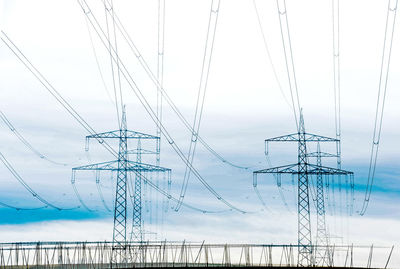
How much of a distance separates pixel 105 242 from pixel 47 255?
347 centimetres

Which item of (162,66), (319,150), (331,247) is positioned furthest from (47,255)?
(319,150)

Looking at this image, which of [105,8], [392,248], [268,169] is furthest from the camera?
[268,169]

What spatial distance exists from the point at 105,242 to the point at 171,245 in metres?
3.87

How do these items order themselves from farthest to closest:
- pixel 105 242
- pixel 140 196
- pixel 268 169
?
pixel 140 196 < pixel 268 169 < pixel 105 242

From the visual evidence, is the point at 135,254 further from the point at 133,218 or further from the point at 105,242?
the point at 133,218

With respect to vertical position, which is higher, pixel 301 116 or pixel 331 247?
pixel 301 116

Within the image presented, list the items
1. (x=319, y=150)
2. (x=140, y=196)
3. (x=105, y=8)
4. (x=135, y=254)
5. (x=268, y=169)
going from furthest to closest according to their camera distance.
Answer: (x=319, y=150) < (x=140, y=196) < (x=268, y=169) < (x=135, y=254) < (x=105, y=8)

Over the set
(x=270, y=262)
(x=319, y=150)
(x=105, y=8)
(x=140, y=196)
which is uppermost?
(x=105, y=8)

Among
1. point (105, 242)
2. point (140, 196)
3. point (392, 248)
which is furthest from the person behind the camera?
point (140, 196)

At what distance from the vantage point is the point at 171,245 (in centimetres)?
4050

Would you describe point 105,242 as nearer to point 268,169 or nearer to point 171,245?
point 171,245

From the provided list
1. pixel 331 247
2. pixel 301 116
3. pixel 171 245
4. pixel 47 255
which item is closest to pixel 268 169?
pixel 301 116

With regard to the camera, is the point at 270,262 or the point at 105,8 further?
the point at 270,262

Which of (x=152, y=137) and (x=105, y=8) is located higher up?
(x=105, y=8)
